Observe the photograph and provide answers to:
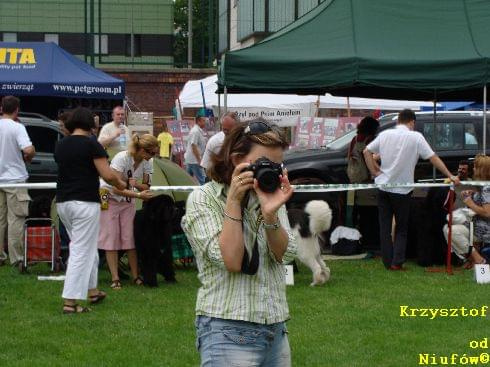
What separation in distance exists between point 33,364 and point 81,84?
11.6m

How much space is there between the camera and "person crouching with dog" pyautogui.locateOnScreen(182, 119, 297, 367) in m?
3.38

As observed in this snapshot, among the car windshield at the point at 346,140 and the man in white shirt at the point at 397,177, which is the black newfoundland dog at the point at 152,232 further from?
the car windshield at the point at 346,140

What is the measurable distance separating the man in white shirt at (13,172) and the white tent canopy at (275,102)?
34.2 ft

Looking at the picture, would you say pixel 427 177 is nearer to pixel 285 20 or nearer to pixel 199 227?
pixel 199 227

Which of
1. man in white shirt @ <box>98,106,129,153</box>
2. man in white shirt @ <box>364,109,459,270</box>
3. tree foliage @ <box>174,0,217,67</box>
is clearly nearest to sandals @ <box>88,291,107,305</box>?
man in white shirt @ <box>98,106,129,153</box>

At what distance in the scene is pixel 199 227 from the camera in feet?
11.4

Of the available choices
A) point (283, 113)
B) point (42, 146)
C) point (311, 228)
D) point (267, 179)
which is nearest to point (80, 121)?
point (311, 228)

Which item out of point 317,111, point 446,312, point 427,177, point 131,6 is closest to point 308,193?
point 427,177

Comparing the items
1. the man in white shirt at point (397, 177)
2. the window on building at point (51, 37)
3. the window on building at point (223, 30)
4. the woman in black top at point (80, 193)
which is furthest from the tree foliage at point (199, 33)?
the woman in black top at point (80, 193)

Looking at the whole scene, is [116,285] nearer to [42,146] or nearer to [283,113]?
[42,146]

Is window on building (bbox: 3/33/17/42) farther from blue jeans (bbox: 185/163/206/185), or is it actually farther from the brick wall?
blue jeans (bbox: 185/163/206/185)

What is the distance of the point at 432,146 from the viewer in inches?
541

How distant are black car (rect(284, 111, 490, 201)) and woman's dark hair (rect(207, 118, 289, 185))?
9637 millimetres

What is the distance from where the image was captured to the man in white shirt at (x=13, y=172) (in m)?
11.1
